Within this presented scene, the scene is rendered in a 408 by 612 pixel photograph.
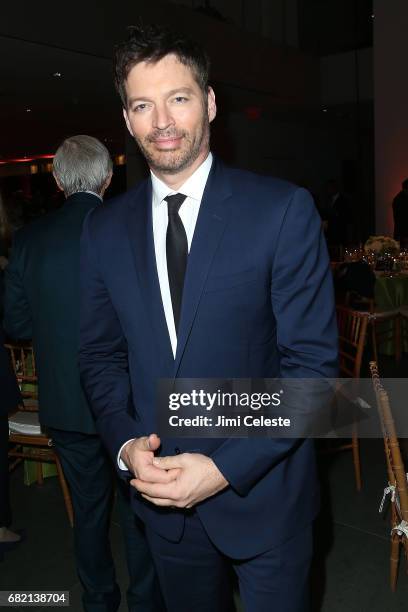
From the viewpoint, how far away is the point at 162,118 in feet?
4.12

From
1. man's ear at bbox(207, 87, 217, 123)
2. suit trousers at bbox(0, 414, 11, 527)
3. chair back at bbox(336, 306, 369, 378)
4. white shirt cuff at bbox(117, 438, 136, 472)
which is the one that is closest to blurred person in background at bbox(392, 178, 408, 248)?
chair back at bbox(336, 306, 369, 378)

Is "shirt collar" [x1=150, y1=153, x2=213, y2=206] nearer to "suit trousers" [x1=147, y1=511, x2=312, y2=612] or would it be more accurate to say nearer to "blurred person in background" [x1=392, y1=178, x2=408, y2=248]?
"suit trousers" [x1=147, y1=511, x2=312, y2=612]

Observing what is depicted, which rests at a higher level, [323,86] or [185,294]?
[323,86]

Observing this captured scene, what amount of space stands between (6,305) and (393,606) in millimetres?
1859

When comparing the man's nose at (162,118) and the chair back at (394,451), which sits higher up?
the man's nose at (162,118)

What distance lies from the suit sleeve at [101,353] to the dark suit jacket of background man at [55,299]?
0.74 metres

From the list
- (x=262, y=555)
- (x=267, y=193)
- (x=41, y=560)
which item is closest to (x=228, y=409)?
(x=262, y=555)

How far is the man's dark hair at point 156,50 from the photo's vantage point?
127cm

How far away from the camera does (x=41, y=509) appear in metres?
3.41

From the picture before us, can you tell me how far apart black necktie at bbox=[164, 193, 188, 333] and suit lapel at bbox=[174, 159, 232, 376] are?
48mm

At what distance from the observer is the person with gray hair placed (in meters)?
2.24

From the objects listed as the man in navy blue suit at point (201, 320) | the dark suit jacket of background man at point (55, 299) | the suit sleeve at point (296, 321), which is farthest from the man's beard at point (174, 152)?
the dark suit jacket of background man at point (55, 299)

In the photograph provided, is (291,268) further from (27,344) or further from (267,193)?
(27,344)

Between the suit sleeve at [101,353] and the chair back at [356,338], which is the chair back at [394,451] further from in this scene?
the chair back at [356,338]
